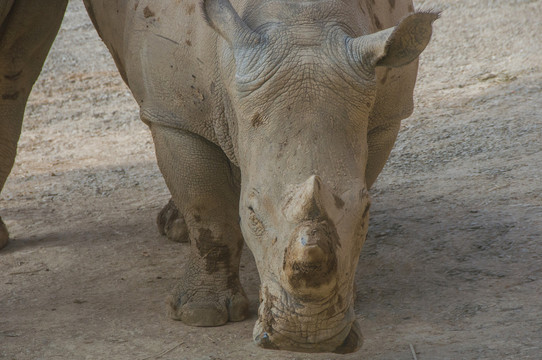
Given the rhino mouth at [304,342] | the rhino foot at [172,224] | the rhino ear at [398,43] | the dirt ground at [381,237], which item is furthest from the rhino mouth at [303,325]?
the rhino foot at [172,224]

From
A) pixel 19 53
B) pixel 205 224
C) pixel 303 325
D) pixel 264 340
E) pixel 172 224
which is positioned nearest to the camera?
pixel 303 325

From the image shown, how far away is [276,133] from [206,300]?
5.01 feet

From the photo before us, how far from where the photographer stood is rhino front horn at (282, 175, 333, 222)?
9.81 feet

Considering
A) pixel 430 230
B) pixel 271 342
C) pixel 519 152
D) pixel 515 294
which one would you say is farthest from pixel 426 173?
pixel 271 342

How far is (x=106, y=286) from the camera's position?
5168 millimetres

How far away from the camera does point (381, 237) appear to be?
219 inches

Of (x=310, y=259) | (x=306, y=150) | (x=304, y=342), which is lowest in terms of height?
(x=304, y=342)

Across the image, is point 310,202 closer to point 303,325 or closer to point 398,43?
point 303,325

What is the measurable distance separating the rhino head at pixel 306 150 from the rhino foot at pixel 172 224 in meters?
2.27

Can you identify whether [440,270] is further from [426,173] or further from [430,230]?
[426,173]

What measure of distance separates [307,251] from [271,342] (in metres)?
0.50

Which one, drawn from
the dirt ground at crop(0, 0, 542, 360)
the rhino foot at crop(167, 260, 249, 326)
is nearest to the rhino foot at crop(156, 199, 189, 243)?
the dirt ground at crop(0, 0, 542, 360)

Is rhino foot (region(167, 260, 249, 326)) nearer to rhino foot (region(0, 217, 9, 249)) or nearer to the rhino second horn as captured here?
the rhino second horn

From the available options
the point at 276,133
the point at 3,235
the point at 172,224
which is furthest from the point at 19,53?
the point at 276,133
